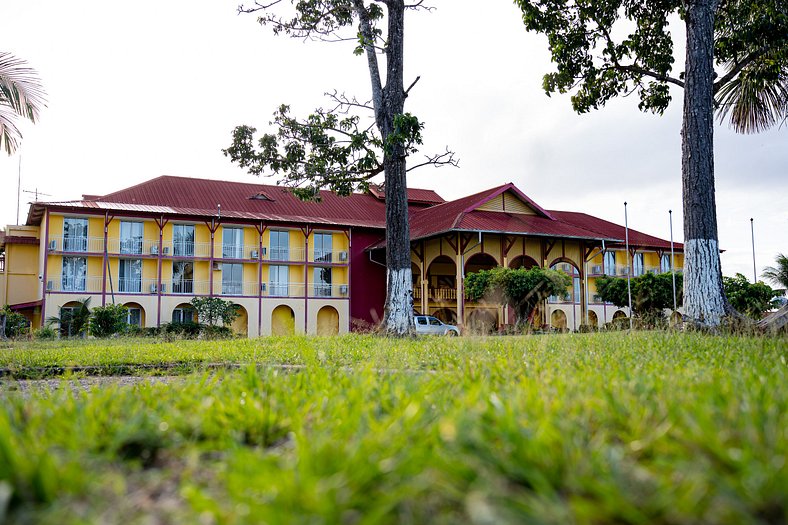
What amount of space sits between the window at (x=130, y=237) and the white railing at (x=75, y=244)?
40.8 inches

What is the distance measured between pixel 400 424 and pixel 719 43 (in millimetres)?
12924

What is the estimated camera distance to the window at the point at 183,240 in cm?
3394

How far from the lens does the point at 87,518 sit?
5.66ft

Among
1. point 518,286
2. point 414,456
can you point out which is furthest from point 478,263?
point 414,456

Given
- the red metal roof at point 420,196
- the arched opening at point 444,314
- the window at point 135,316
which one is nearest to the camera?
the window at point 135,316

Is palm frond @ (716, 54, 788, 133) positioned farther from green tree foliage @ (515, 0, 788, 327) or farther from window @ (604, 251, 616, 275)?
window @ (604, 251, 616, 275)

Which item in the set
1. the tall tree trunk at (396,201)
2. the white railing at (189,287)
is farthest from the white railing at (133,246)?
the tall tree trunk at (396,201)

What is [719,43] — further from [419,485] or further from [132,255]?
[132,255]

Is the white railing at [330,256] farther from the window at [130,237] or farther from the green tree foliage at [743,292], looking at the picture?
the green tree foliage at [743,292]

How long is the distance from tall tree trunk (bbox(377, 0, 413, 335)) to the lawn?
10.4 metres

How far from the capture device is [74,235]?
3231cm

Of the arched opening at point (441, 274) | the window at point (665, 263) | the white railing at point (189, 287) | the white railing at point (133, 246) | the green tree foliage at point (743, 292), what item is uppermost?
the white railing at point (133, 246)

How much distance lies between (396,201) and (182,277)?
75.9 feet

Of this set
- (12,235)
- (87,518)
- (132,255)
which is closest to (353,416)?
(87,518)
